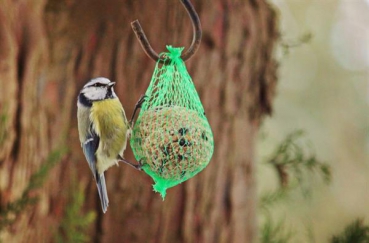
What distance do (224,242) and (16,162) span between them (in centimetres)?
90

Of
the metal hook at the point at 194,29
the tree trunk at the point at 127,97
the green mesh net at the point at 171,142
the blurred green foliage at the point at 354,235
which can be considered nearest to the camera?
the metal hook at the point at 194,29

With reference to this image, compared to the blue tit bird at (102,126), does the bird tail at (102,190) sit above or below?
below

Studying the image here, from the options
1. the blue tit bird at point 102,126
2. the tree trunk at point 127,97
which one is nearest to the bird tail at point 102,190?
the blue tit bird at point 102,126

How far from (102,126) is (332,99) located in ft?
12.6

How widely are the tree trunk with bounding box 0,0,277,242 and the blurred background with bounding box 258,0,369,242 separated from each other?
1.93 m

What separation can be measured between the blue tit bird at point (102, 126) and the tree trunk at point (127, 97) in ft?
2.29

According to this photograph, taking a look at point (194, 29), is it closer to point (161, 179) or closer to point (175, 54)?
point (175, 54)

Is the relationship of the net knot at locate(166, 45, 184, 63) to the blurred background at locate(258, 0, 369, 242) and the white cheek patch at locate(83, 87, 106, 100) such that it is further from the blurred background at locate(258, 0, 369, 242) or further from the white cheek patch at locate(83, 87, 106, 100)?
the blurred background at locate(258, 0, 369, 242)

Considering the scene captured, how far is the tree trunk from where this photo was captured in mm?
2084

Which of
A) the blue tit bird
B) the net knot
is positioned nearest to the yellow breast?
the blue tit bird

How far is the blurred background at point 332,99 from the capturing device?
448cm

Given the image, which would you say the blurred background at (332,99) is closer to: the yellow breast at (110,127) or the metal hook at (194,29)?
the yellow breast at (110,127)

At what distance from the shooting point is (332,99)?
16.0ft

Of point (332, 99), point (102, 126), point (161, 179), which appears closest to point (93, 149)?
point (102, 126)
